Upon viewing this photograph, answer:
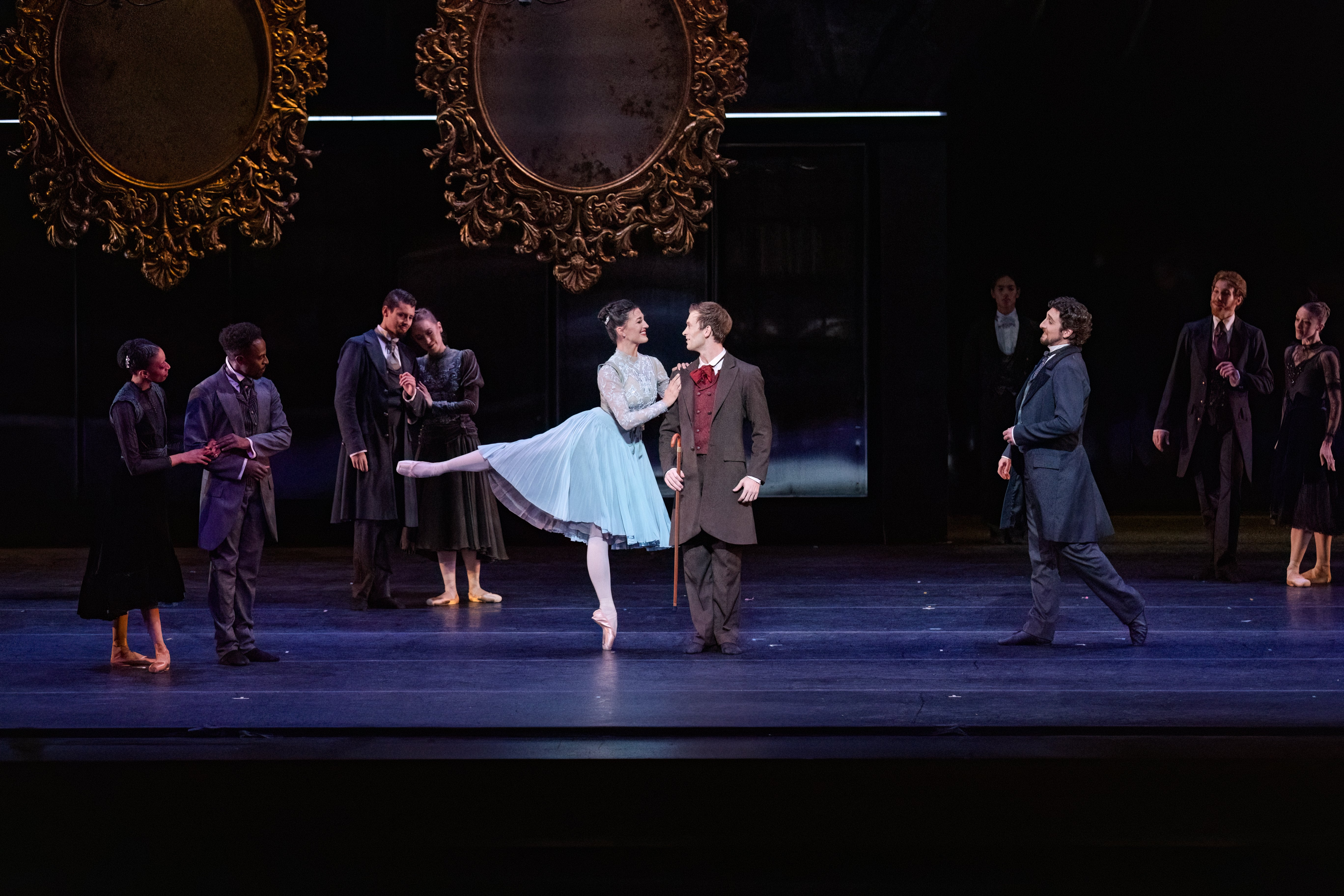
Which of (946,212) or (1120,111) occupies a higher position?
(1120,111)

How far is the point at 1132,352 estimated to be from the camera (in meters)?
15.3

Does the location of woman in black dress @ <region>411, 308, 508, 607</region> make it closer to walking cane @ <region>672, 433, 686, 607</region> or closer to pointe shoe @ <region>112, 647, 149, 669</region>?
walking cane @ <region>672, 433, 686, 607</region>

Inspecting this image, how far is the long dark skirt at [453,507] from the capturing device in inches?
365

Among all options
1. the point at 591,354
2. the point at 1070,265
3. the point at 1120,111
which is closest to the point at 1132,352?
the point at 1070,265

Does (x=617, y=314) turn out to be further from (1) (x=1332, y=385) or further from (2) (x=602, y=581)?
(1) (x=1332, y=385)

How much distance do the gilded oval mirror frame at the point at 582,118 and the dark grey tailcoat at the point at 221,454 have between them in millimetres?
5401

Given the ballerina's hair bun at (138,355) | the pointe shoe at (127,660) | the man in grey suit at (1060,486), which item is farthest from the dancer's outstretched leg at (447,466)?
the man in grey suit at (1060,486)

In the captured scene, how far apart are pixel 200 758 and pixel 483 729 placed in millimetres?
1078

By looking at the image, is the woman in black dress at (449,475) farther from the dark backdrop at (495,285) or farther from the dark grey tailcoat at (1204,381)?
the dark grey tailcoat at (1204,381)

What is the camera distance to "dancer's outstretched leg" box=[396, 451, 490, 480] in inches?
315

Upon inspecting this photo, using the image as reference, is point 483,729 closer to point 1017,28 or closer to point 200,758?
point 200,758

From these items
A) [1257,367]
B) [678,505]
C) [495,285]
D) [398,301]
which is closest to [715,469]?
[678,505]

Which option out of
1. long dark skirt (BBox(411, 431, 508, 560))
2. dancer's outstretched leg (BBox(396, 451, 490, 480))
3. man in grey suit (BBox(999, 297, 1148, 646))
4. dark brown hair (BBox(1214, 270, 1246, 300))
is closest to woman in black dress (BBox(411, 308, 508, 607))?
long dark skirt (BBox(411, 431, 508, 560))

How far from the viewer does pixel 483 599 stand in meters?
9.40
